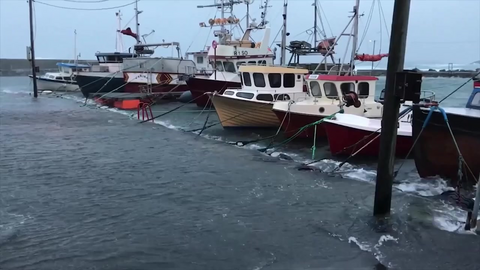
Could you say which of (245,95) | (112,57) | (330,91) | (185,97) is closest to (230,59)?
(185,97)

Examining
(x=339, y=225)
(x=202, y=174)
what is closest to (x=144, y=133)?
(x=202, y=174)

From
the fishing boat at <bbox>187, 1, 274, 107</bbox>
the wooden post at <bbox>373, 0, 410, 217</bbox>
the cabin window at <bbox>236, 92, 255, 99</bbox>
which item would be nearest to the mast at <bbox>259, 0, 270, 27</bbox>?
the fishing boat at <bbox>187, 1, 274, 107</bbox>

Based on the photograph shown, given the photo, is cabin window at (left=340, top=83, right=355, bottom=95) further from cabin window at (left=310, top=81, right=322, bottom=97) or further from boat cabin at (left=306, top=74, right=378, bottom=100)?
cabin window at (left=310, top=81, right=322, bottom=97)

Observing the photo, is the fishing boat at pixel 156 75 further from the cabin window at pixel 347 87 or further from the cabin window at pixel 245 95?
the cabin window at pixel 347 87

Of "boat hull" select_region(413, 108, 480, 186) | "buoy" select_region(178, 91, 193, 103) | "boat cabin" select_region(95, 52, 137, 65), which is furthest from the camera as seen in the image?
"boat cabin" select_region(95, 52, 137, 65)

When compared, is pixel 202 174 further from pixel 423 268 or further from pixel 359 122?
A: pixel 423 268

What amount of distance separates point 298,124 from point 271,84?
3.66m

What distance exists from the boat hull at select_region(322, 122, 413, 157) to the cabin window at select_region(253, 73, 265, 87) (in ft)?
21.4

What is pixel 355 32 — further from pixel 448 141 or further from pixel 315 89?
pixel 448 141

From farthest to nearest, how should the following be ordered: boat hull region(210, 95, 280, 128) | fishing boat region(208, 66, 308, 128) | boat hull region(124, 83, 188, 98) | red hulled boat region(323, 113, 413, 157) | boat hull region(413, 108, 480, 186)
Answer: boat hull region(124, 83, 188, 98) → fishing boat region(208, 66, 308, 128) → boat hull region(210, 95, 280, 128) → red hulled boat region(323, 113, 413, 157) → boat hull region(413, 108, 480, 186)

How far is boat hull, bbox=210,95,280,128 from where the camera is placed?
1861 cm

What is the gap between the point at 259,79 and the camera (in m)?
19.4

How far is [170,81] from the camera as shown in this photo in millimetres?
34781

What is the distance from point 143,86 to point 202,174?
81.1 ft
